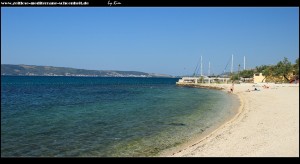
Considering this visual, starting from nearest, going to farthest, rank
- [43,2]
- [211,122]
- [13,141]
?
[43,2]
[13,141]
[211,122]

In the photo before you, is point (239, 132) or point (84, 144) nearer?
point (84, 144)

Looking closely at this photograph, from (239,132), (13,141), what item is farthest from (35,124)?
(239,132)

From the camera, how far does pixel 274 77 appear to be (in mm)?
84812

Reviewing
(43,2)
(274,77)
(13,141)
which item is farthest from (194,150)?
(274,77)

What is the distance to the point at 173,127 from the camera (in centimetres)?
1778

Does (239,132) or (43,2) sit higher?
(43,2)

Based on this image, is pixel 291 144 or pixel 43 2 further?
pixel 291 144

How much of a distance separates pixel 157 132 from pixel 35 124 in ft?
25.4

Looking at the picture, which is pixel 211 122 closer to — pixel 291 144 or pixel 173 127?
pixel 173 127

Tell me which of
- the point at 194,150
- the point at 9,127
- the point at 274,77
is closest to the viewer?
the point at 194,150
